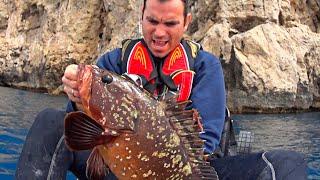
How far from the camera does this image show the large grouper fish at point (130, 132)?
2.09 meters

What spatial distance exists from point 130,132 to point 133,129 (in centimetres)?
2

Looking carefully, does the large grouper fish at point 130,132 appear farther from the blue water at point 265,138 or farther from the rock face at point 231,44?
the rock face at point 231,44

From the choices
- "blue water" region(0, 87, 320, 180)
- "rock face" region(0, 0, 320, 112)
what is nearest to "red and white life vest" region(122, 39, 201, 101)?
"blue water" region(0, 87, 320, 180)

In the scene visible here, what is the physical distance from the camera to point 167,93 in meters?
2.91

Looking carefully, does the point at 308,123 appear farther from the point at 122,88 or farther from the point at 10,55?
the point at 10,55

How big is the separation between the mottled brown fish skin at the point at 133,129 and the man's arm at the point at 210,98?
0.63m

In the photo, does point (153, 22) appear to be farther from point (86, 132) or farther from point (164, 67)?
point (86, 132)

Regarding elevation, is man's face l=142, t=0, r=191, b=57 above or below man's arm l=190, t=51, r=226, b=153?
above

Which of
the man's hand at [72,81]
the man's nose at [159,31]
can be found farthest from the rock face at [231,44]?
the man's hand at [72,81]

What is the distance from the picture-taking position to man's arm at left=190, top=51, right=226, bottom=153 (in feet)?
9.37

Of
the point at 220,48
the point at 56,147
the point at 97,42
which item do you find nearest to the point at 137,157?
the point at 56,147

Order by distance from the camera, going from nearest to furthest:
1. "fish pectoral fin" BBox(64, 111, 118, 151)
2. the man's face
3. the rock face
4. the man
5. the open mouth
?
"fish pectoral fin" BBox(64, 111, 118, 151) → the man → the man's face → the open mouth → the rock face

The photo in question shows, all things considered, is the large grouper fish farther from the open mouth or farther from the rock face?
the rock face

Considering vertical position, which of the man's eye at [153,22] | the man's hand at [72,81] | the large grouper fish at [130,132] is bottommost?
the large grouper fish at [130,132]
